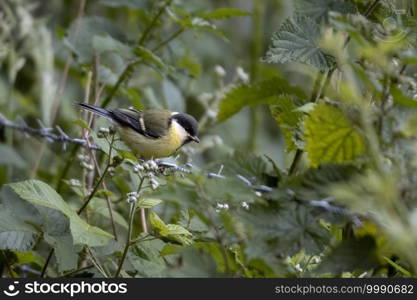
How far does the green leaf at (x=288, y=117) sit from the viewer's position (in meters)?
2.50

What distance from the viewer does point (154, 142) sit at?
364 centimetres

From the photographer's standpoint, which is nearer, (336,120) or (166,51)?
(336,120)

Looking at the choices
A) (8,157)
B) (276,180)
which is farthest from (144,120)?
(276,180)

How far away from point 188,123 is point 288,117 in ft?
4.11

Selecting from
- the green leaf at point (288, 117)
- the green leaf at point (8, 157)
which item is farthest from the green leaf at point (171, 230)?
the green leaf at point (8, 157)

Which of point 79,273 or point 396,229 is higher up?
point 396,229

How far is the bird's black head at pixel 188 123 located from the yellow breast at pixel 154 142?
0.9 inches

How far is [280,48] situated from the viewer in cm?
242

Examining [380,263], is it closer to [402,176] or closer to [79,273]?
[402,176]

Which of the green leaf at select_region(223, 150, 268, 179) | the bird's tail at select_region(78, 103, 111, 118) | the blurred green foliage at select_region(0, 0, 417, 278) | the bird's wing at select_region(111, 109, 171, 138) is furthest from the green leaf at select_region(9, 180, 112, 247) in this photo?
the bird's wing at select_region(111, 109, 171, 138)

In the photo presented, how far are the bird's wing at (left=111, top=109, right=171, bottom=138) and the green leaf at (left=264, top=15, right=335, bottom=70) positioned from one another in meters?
1.23

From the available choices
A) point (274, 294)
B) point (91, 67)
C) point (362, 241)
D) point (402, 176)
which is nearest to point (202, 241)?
point (274, 294)

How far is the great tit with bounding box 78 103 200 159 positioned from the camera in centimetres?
353

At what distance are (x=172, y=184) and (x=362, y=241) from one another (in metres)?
0.50
